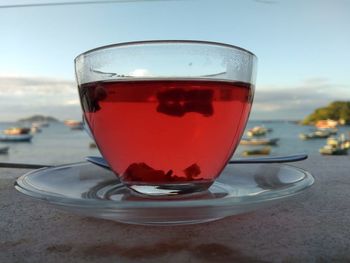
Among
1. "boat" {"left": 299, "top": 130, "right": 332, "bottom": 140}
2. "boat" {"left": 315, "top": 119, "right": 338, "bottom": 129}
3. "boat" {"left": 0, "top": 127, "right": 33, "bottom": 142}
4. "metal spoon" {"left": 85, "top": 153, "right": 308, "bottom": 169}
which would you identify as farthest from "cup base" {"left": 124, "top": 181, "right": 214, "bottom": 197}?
"boat" {"left": 299, "top": 130, "right": 332, "bottom": 140}

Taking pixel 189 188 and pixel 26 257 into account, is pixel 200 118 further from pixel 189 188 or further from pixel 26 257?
pixel 26 257

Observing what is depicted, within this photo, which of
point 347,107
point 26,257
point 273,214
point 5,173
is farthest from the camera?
point 347,107

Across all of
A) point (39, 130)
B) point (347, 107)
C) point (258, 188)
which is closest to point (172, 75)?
point (258, 188)

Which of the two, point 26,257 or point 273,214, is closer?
point 26,257

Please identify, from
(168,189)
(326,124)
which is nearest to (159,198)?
(168,189)

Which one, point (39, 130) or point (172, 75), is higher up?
point (172, 75)

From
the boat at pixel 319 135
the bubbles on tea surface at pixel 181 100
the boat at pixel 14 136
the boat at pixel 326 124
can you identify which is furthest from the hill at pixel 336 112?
the bubbles on tea surface at pixel 181 100
